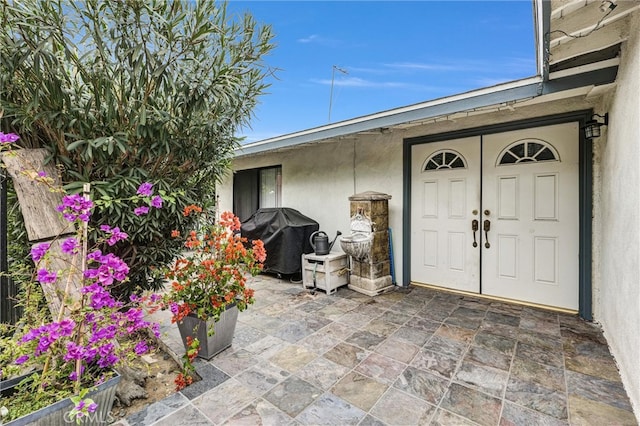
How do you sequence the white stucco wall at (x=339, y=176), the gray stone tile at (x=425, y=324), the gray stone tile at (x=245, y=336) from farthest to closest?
the white stucco wall at (x=339, y=176), the gray stone tile at (x=425, y=324), the gray stone tile at (x=245, y=336)

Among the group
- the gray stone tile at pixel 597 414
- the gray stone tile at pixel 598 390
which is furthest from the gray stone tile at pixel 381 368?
the gray stone tile at pixel 598 390

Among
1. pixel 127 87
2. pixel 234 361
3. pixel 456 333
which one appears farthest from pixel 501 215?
pixel 127 87

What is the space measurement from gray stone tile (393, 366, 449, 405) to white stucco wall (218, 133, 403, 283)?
2438 mm

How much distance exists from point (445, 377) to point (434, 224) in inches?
99.5

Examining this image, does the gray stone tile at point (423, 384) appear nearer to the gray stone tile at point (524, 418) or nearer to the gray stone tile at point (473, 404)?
the gray stone tile at point (473, 404)

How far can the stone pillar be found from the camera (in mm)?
4246

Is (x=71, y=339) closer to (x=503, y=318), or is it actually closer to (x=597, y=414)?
(x=597, y=414)

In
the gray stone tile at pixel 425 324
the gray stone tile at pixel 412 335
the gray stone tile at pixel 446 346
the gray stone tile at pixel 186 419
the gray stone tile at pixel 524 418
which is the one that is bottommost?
the gray stone tile at pixel 186 419

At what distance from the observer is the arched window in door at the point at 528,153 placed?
3484mm

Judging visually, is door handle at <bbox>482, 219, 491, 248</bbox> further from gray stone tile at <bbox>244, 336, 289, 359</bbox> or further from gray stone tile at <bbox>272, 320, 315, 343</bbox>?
gray stone tile at <bbox>244, 336, 289, 359</bbox>

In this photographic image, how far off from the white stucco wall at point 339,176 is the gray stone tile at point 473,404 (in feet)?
8.53

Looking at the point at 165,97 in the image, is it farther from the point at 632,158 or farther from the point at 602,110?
the point at 602,110

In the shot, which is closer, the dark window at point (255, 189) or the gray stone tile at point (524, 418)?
the gray stone tile at point (524, 418)

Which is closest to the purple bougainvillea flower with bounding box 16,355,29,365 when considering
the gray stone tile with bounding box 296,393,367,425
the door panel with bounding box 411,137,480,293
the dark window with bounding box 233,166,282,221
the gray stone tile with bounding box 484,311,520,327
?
the gray stone tile with bounding box 296,393,367,425
